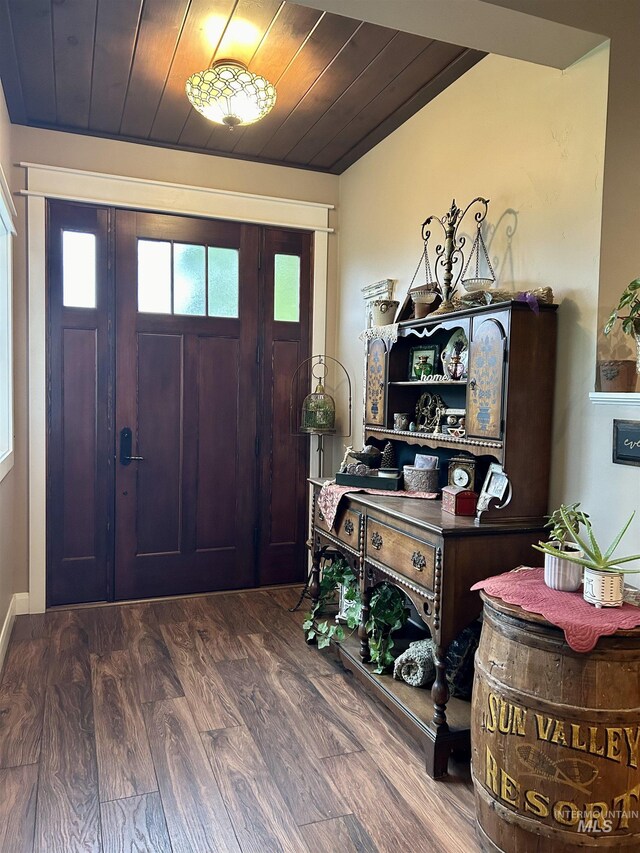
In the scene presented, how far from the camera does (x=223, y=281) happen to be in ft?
12.7

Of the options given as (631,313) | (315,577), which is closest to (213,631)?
(315,577)

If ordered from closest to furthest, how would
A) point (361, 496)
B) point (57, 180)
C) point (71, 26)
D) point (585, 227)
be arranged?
point (585, 227)
point (71, 26)
point (361, 496)
point (57, 180)

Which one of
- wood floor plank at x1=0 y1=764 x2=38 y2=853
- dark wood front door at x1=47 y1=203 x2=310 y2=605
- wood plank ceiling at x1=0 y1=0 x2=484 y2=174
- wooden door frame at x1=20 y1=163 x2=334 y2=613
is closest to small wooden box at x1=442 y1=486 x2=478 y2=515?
wood floor plank at x1=0 y1=764 x2=38 y2=853

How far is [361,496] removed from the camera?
2674 millimetres

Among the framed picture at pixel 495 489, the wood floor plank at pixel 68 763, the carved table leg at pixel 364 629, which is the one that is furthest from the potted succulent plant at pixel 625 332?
the wood floor plank at pixel 68 763

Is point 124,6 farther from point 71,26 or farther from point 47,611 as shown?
point 47,611

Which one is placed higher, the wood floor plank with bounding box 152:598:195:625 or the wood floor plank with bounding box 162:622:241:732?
the wood floor plank with bounding box 162:622:241:732

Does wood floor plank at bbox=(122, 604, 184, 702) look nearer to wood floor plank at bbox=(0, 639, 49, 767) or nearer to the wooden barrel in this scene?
wood floor plank at bbox=(0, 639, 49, 767)

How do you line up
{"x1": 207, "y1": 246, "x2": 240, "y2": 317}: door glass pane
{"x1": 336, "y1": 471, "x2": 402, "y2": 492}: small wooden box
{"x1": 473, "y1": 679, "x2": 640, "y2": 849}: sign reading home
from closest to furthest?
{"x1": 473, "y1": 679, "x2": 640, "y2": 849}: sign reading home
{"x1": 336, "y1": 471, "x2": 402, "y2": 492}: small wooden box
{"x1": 207, "y1": 246, "x2": 240, "y2": 317}: door glass pane

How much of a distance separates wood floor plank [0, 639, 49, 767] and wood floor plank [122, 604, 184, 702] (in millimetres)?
410

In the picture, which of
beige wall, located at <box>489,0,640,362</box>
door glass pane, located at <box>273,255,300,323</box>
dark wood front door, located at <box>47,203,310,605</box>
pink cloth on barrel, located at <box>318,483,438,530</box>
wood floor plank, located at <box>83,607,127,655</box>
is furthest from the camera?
door glass pane, located at <box>273,255,300,323</box>

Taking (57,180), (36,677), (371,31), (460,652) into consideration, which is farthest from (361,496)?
(57,180)

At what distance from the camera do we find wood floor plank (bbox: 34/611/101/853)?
70.1 inches

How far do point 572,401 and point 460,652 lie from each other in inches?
41.5
